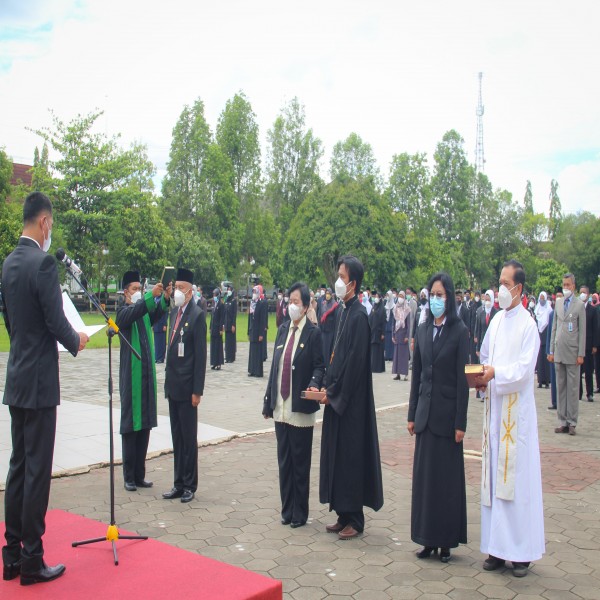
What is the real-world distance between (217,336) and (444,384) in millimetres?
12497

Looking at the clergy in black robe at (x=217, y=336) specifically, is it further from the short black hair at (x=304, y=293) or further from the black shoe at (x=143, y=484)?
the short black hair at (x=304, y=293)

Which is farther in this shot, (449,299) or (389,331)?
(389,331)

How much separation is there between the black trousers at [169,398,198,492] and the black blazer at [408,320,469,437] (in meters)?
2.38

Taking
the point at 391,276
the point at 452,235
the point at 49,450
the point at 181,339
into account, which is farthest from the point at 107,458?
the point at 452,235

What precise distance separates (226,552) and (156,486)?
2015 mm

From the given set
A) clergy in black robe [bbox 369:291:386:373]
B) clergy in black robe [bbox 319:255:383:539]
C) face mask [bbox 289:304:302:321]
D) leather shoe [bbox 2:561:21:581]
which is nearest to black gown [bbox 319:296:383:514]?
clergy in black robe [bbox 319:255:383:539]

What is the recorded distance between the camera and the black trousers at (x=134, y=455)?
21.7 ft

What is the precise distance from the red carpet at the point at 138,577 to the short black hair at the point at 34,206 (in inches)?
90.4

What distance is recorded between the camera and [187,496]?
622cm

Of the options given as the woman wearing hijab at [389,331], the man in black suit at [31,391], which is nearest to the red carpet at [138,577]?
the man in black suit at [31,391]

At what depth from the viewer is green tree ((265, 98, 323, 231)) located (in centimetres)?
5612

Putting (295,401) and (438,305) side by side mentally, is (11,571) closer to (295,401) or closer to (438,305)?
(295,401)

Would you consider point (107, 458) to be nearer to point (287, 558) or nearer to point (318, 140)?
point (287, 558)

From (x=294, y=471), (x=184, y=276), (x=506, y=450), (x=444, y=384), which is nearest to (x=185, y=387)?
(x=184, y=276)
